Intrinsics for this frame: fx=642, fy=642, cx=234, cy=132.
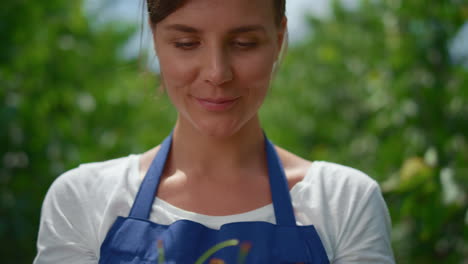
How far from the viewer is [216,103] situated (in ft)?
3.98

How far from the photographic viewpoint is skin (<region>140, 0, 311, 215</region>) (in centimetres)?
118

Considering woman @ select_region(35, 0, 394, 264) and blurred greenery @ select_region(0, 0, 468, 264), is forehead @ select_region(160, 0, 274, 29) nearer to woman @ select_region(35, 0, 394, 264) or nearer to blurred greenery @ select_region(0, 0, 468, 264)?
woman @ select_region(35, 0, 394, 264)

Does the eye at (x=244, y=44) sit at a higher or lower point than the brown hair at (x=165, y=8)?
lower

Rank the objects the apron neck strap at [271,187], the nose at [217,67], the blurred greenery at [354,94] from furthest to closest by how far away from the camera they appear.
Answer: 1. the blurred greenery at [354,94]
2. the apron neck strap at [271,187]
3. the nose at [217,67]

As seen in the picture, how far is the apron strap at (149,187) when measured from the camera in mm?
1280

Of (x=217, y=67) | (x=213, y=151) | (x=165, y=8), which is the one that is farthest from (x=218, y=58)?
(x=213, y=151)

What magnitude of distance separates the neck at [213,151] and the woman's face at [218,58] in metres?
0.11

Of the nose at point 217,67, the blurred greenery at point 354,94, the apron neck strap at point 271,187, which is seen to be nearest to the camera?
the nose at point 217,67

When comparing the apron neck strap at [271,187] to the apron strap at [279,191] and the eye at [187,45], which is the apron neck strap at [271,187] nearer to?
the apron strap at [279,191]

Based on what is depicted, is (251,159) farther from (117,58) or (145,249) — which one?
(117,58)

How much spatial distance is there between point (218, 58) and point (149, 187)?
32 cm

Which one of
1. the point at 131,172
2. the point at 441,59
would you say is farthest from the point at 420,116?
the point at 131,172

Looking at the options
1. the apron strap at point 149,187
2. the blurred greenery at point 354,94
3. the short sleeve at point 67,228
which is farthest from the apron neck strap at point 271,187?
the blurred greenery at point 354,94

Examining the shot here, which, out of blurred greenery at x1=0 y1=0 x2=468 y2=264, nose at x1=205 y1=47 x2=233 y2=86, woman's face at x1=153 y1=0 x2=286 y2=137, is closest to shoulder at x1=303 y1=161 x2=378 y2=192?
woman's face at x1=153 y1=0 x2=286 y2=137
